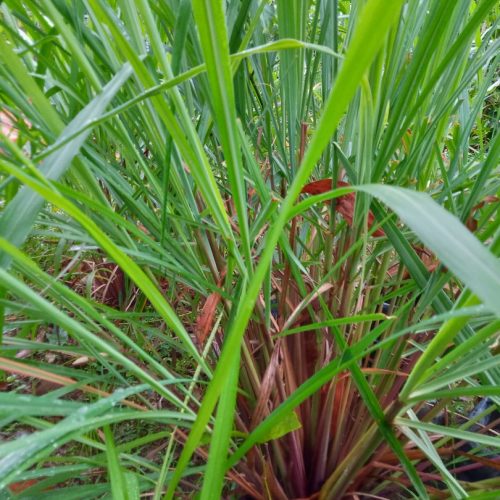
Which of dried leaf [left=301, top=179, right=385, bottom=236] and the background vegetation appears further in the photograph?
dried leaf [left=301, top=179, right=385, bottom=236]

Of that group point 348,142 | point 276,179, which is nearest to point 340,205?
point 348,142

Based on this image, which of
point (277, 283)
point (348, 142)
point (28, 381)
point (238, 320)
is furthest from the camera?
point (28, 381)

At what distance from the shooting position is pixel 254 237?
452 millimetres

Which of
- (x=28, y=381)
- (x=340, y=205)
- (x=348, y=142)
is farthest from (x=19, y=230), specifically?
(x=28, y=381)

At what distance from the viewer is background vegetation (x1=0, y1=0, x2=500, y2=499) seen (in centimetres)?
23

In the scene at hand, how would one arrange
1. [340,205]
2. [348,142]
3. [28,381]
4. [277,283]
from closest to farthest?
[340,205] → [348,142] → [277,283] → [28,381]

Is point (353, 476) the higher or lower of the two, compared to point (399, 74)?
lower

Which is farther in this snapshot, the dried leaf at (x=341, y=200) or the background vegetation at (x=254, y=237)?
the dried leaf at (x=341, y=200)

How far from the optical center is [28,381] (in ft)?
2.94

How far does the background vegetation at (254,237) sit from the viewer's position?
0.76 feet

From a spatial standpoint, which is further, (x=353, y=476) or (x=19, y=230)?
(x=353, y=476)

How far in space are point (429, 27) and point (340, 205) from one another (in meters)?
0.17

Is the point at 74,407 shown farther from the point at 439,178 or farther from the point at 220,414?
the point at 439,178

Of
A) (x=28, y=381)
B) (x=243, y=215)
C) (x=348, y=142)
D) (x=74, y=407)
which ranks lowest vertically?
(x=28, y=381)
